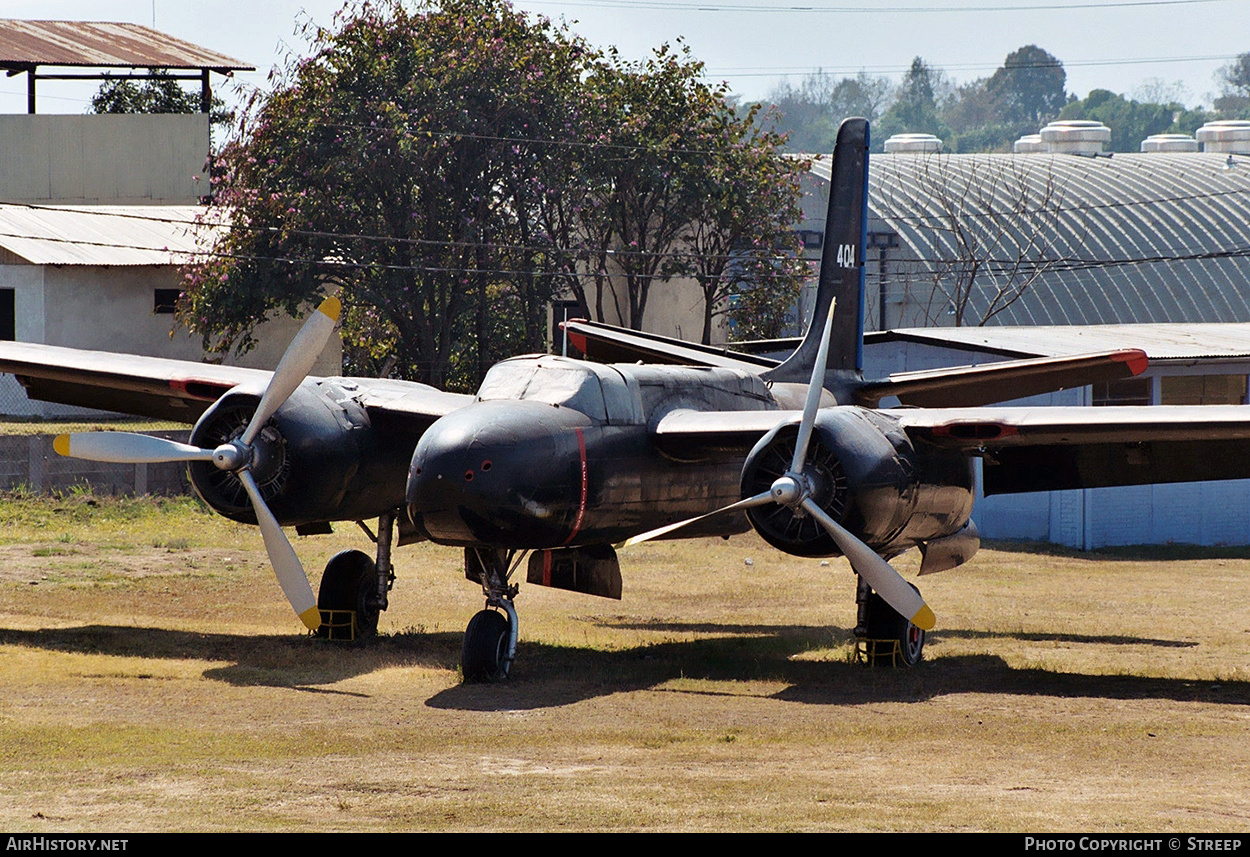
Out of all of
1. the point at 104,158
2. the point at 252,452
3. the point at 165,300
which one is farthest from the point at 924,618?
the point at 104,158

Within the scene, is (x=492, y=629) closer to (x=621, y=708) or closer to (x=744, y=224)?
(x=621, y=708)

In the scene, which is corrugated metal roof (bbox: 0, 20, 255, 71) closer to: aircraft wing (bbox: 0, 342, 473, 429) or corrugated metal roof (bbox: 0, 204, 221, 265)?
corrugated metal roof (bbox: 0, 204, 221, 265)

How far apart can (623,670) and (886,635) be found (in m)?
3.47

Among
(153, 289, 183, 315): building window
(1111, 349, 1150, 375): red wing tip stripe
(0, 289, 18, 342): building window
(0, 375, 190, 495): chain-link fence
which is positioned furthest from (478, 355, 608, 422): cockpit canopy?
(153, 289, 183, 315): building window

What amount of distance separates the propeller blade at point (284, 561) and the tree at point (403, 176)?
2623cm

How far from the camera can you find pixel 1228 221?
63000 mm

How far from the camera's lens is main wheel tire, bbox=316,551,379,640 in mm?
21234

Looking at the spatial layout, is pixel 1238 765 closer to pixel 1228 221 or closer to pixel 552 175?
pixel 552 175

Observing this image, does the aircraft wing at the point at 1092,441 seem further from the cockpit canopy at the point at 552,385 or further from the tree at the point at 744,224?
the tree at the point at 744,224

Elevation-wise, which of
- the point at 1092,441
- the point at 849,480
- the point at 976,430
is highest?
the point at 976,430

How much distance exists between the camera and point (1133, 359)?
19859mm

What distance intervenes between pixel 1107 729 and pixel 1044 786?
311 cm

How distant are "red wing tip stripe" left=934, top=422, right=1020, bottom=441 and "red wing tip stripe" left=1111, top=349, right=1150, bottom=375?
8.82 ft

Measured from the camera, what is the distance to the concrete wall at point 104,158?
5456cm
